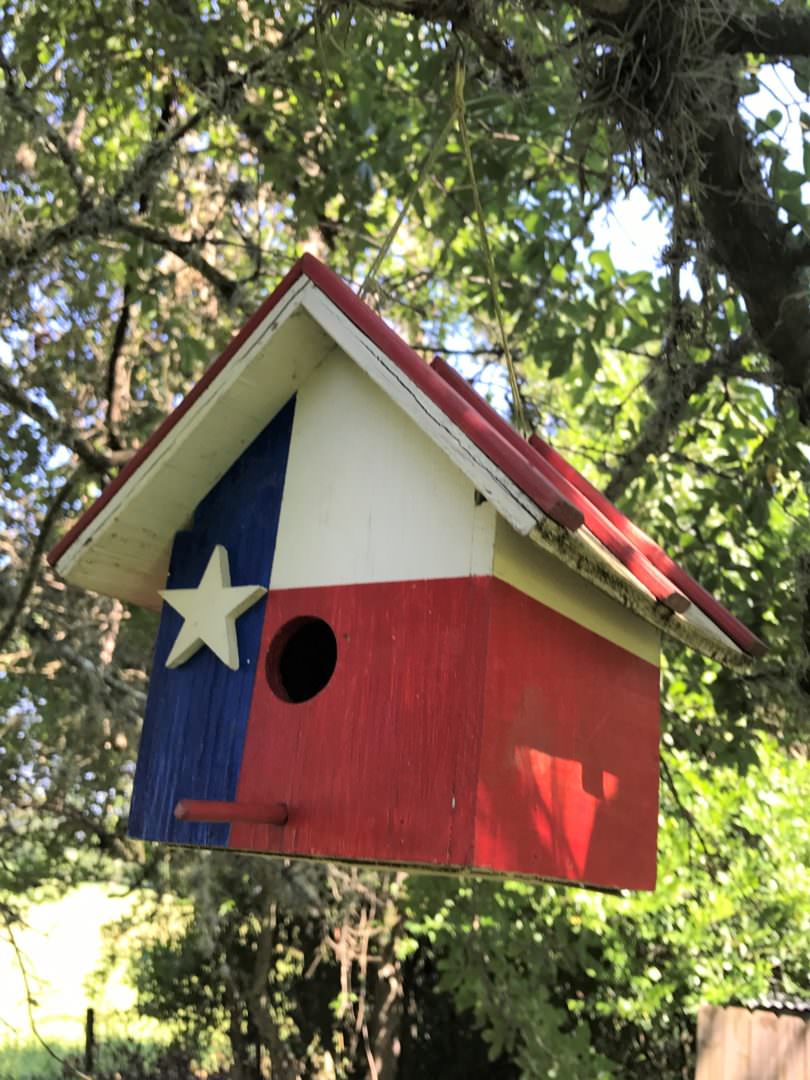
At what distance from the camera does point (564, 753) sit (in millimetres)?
1584

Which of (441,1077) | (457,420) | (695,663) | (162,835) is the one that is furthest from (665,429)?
(441,1077)

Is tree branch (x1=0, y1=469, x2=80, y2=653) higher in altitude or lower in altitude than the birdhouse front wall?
higher

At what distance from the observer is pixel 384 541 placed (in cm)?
155

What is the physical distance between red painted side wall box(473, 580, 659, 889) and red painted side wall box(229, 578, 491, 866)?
0.11 ft

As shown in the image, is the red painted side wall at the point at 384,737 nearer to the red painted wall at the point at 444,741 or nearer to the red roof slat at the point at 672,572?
the red painted wall at the point at 444,741

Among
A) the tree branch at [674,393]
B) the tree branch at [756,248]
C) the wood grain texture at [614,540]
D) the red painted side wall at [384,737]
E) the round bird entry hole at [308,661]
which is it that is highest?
the tree branch at [674,393]

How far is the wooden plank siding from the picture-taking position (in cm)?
445

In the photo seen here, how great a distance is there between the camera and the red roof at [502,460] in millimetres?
1319

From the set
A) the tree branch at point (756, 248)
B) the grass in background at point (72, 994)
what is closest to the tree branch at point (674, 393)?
the tree branch at point (756, 248)

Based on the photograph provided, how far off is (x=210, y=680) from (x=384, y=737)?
446 mm

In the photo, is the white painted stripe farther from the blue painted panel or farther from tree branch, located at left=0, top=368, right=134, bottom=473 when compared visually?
tree branch, located at left=0, top=368, right=134, bottom=473

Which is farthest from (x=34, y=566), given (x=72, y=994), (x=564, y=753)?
(x=72, y=994)

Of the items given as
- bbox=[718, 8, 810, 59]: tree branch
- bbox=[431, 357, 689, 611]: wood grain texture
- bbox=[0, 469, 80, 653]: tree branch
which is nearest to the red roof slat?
bbox=[431, 357, 689, 611]: wood grain texture

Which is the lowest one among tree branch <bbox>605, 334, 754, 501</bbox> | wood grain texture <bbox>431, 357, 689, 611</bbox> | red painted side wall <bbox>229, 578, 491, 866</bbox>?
red painted side wall <bbox>229, 578, 491, 866</bbox>
